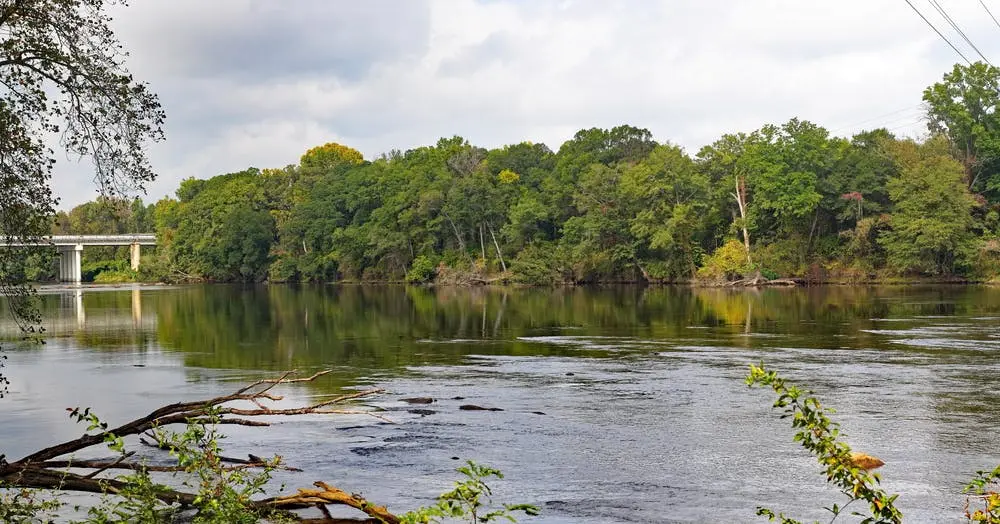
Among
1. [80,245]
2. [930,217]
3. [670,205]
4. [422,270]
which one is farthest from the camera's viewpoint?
[80,245]

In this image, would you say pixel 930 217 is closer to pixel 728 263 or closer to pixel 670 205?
pixel 728 263

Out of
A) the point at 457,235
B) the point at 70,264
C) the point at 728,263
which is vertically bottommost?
the point at 728,263

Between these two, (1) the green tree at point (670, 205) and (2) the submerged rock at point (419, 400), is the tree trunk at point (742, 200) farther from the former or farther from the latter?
(2) the submerged rock at point (419, 400)

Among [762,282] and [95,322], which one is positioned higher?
[762,282]

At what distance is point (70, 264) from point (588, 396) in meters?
138

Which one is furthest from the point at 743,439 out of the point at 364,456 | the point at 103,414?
the point at 103,414

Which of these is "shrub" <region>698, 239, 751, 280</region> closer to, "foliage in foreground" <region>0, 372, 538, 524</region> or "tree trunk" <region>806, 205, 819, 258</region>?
"tree trunk" <region>806, 205, 819, 258</region>

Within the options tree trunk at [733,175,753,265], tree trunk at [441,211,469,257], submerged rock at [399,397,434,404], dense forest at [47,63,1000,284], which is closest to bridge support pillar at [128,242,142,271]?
dense forest at [47,63,1000,284]

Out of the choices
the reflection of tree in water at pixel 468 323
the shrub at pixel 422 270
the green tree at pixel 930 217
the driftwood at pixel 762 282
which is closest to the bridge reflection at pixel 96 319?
the reflection of tree in water at pixel 468 323

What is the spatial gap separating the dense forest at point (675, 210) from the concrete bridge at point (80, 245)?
2886 centimetres

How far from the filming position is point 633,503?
12.9 meters

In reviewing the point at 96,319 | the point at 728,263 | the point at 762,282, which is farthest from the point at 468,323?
the point at 762,282

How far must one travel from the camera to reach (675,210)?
84.1 meters

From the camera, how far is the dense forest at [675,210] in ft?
251
